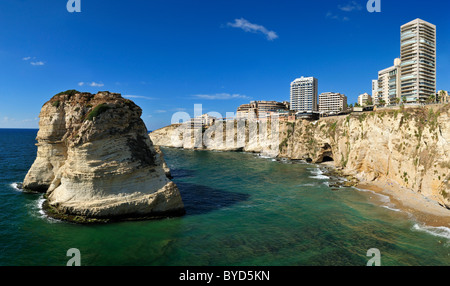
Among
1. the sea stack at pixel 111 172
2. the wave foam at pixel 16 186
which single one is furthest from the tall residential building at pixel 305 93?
the wave foam at pixel 16 186

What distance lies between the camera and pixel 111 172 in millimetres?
22906

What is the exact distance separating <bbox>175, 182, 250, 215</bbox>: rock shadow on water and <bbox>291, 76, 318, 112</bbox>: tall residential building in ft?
488

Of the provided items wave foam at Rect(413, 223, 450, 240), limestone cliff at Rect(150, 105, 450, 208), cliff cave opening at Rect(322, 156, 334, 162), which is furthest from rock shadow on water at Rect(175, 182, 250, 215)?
cliff cave opening at Rect(322, 156, 334, 162)

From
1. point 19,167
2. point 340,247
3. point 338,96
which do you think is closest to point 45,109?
point 19,167

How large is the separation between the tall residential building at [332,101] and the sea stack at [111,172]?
524 feet

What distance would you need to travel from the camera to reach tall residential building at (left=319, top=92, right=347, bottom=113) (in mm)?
164875

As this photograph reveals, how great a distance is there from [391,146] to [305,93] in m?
148

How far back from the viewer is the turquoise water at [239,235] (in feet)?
55.6

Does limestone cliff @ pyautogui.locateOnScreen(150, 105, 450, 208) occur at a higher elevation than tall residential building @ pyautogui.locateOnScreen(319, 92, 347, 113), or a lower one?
lower

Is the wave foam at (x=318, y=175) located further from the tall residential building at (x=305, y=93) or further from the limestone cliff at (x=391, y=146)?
the tall residential building at (x=305, y=93)

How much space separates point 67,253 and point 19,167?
4360 cm

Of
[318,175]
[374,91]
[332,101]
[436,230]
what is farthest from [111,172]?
[332,101]

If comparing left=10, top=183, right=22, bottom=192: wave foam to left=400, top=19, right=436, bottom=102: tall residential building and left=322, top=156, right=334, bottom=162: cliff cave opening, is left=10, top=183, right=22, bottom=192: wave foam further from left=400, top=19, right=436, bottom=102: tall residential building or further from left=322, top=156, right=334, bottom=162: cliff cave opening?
left=400, top=19, right=436, bottom=102: tall residential building

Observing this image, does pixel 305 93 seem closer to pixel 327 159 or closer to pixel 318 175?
pixel 327 159
